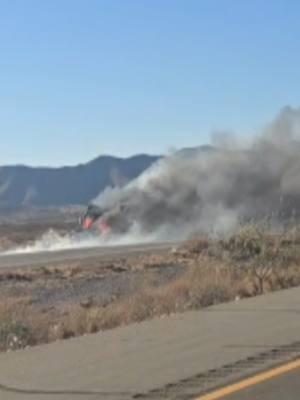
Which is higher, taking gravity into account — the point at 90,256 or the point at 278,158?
the point at 278,158

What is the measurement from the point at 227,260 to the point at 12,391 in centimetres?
1411

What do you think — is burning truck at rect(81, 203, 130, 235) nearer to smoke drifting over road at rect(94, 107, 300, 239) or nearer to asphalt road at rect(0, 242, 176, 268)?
smoke drifting over road at rect(94, 107, 300, 239)

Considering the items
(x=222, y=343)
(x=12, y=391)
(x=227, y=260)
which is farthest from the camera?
(x=227, y=260)

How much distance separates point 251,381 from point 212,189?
2074 inches

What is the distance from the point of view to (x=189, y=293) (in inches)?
713

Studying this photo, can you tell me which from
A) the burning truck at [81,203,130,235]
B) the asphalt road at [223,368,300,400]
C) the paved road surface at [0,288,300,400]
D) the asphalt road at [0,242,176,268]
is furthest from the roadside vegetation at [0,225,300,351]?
the burning truck at [81,203,130,235]

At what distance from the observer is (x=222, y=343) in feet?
40.4

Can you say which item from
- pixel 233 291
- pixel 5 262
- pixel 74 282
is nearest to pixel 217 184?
pixel 5 262

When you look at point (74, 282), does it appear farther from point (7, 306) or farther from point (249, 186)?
point (249, 186)

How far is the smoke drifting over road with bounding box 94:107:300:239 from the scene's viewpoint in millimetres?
60750

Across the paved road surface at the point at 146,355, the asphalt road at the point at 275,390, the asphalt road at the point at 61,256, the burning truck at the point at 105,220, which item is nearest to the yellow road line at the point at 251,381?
the asphalt road at the point at 275,390

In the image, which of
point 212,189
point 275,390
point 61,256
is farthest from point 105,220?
point 275,390

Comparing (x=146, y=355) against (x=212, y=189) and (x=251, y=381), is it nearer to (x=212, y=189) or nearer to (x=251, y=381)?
(x=251, y=381)

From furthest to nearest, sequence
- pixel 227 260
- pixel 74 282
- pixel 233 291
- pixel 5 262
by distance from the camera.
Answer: pixel 5 262 < pixel 74 282 < pixel 227 260 < pixel 233 291
